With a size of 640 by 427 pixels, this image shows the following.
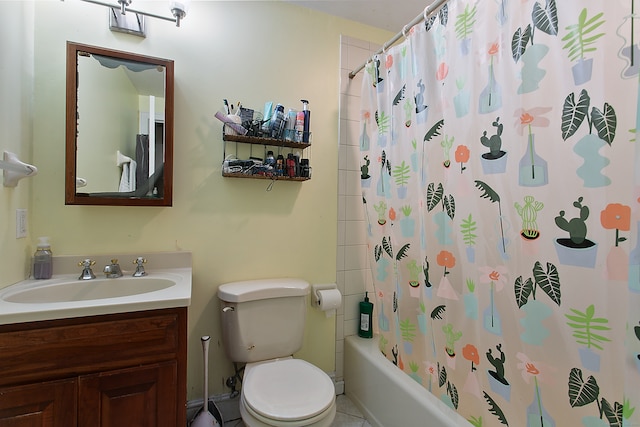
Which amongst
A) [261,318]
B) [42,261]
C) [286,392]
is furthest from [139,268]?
[286,392]

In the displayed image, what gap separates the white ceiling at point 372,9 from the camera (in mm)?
1706

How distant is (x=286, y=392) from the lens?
1.23 m

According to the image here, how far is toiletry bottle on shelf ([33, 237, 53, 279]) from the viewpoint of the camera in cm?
123

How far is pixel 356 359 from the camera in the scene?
1.73m

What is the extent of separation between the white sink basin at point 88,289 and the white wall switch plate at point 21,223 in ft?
0.77

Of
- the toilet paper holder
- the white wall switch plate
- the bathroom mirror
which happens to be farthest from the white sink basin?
the toilet paper holder

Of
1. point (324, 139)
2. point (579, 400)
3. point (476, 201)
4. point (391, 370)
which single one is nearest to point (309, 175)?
point (324, 139)

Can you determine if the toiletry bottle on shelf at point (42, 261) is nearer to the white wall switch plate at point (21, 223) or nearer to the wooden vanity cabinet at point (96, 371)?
the white wall switch plate at point (21, 223)

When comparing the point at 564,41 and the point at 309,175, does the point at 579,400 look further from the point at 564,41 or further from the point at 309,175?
the point at 309,175

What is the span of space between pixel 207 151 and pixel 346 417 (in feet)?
5.35

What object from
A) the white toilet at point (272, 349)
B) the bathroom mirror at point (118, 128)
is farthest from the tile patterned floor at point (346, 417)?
the bathroom mirror at point (118, 128)

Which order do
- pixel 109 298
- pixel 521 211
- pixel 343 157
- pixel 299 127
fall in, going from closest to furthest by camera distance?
pixel 521 211, pixel 109 298, pixel 299 127, pixel 343 157

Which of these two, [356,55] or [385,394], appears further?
[356,55]

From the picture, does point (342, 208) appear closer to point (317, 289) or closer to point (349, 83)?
point (317, 289)
